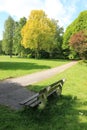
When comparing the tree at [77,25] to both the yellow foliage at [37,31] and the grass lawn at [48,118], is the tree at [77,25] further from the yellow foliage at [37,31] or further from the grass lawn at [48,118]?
the grass lawn at [48,118]

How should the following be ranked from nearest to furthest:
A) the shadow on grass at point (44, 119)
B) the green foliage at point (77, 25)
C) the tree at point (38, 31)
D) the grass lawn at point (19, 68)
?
the shadow on grass at point (44, 119), the grass lawn at point (19, 68), the tree at point (38, 31), the green foliage at point (77, 25)

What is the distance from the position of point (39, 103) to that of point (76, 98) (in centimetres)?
380

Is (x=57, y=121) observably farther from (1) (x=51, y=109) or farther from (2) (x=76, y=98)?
(2) (x=76, y=98)

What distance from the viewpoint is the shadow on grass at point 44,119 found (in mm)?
6875

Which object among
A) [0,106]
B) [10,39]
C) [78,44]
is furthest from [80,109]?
[10,39]

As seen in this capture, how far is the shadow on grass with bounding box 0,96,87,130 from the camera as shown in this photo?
688cm

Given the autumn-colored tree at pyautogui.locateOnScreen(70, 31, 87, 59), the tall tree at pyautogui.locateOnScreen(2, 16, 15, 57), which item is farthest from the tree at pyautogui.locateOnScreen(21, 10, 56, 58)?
the tall tree at pyautogui.locateOnScreen(2, 16, 15, 57)

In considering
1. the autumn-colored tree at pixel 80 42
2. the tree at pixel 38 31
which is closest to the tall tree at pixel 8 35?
the tree at pixel 38 31

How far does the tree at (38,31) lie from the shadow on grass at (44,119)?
43934 mm

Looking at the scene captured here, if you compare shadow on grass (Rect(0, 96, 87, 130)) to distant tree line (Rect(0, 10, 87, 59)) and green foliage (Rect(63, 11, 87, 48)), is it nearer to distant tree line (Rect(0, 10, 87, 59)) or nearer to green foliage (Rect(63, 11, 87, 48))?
distant tree line (Rect(0, 10, 87, 59))

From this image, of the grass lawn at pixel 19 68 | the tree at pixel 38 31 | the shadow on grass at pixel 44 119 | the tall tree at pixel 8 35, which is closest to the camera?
the shadow on grass at pixel 44 119

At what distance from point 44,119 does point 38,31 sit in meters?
45.6

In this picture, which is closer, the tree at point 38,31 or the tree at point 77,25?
the tree at point 38,31

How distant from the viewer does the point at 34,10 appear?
2117 inches
